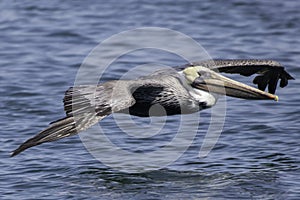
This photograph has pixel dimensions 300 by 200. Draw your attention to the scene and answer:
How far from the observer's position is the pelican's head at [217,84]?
32.4ft

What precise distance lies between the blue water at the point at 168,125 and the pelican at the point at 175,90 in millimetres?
781

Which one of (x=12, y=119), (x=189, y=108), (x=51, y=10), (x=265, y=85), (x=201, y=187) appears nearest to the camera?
(x=201, y=187)

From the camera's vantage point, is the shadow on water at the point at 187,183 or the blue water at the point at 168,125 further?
the blue water at the point at 168,125

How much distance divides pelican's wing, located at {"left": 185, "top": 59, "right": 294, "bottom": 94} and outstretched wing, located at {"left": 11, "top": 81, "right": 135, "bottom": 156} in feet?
5.30

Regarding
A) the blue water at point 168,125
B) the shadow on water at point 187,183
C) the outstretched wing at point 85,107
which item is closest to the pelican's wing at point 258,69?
the blue water at point 168,125

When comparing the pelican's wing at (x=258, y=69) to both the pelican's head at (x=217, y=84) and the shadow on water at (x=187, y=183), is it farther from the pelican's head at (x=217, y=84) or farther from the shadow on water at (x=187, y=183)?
the shadow on water at (x=187, y=183)

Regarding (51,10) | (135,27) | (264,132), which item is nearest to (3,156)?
(264,132)

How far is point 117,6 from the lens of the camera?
17.7 m

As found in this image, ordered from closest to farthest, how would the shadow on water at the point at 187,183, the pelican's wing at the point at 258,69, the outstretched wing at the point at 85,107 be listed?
the outstretched wing at the point at 85,107 < the shadow on water at the point at 187,183 < the pelican's wing at the point at 258,69

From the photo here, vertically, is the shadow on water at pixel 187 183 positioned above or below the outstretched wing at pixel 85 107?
below

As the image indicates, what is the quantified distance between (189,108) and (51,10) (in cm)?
824

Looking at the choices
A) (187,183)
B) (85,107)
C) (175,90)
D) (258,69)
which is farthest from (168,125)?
(85,107)

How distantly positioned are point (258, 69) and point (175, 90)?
1.50 m

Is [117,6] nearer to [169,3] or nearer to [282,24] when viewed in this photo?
[169,3]
